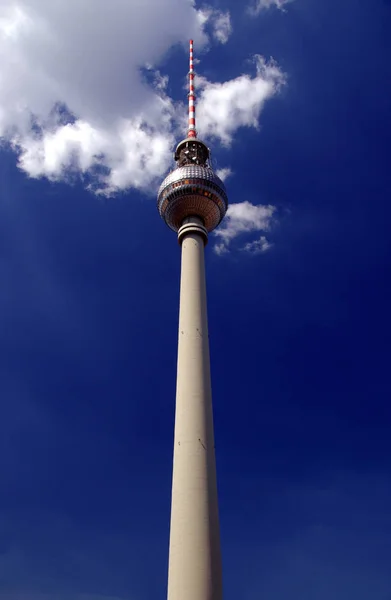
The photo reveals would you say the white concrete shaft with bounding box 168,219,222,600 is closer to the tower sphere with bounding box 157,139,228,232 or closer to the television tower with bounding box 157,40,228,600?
the television tower with bounding box 157,40,228,600

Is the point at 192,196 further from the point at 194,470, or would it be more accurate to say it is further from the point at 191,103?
the point at 194,470

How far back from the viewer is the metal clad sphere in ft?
212

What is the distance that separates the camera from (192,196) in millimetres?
64562

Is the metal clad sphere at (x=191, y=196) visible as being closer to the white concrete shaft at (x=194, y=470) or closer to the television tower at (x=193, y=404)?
the television tower at (x=193, y=404)

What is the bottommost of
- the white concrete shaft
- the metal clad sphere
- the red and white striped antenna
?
the white concrete shaft

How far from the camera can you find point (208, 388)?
48594 mm

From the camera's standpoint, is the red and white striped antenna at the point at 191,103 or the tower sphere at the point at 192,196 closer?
the tower sphere at the point at 192,196

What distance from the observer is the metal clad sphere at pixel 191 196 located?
212 feet

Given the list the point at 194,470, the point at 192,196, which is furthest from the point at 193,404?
the point at 192,196

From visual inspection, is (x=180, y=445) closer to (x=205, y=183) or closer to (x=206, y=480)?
(x=206, y=480)

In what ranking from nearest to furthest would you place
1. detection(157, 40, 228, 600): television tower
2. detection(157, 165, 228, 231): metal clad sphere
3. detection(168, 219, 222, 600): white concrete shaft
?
detection(168, 219, 222, 600): white concrete shaft → detection(157, 40, 228, 600): television tower → detection(157, 165, 228, 231): metal clad sphere

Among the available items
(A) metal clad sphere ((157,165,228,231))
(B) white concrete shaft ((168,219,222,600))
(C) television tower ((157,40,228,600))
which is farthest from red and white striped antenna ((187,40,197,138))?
(B) white concrete shaft ((168,219,222,600))

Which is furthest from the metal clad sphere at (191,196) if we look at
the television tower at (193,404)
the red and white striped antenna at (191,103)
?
the red and white striped antenna at (191,103)

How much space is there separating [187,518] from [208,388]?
1230cm
